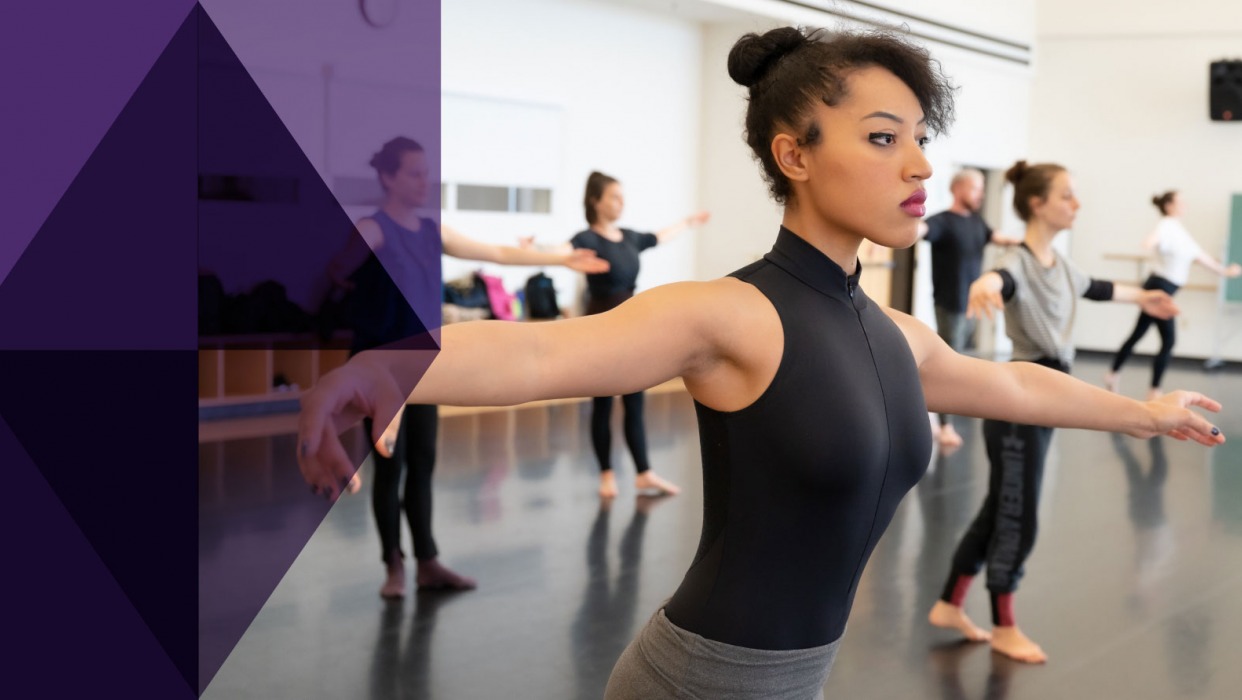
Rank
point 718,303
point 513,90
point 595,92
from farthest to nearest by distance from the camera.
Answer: point 595,92
point 513,90
point 718,303

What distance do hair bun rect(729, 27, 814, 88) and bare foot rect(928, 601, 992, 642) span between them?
2.52 m

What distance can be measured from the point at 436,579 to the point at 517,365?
2917mm

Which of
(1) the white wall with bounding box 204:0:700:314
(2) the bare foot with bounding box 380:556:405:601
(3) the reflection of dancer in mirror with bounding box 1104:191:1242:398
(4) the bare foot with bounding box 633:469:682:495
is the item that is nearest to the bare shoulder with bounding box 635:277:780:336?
(2) the bare foot with bounding box 380:556:405:601

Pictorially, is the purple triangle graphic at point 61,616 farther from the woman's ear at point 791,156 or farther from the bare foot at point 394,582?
the woman's ear at point 791,156

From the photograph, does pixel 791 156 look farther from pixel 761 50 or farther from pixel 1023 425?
pixel 1023 425

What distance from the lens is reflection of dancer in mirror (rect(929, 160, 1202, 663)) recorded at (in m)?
3.33

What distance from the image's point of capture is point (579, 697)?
3.05 metres

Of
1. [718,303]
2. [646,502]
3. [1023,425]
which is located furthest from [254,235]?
[718,303]

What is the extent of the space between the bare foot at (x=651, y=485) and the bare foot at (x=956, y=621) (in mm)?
1877

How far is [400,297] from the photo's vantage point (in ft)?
12.1

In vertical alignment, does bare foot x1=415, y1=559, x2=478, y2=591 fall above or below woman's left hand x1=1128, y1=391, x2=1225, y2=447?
below

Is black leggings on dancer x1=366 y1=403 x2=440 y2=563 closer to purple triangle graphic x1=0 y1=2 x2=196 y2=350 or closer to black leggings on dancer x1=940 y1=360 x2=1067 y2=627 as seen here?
purple triangle graphic x1=0 y1=2 x2=196 y2=350

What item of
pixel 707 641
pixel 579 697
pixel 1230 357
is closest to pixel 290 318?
pixel 579 697

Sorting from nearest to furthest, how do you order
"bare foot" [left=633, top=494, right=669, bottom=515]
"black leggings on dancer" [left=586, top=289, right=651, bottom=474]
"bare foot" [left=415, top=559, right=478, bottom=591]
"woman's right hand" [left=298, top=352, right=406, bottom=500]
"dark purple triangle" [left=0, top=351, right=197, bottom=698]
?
1. "woman's right hand" [left=298, top=352, right=406, bottom=500]
2. "dark purple triangle" [left=0, top=351, right=197, bottom=698]
3. "bare foot" [left=415, top=559, right=478, bottom=591]
4. "bare foot" [left=633, top=494, right=669, bottom=515]
5. "black leggings on dancer" [left=586, top=289, right=651, bottom=474]
